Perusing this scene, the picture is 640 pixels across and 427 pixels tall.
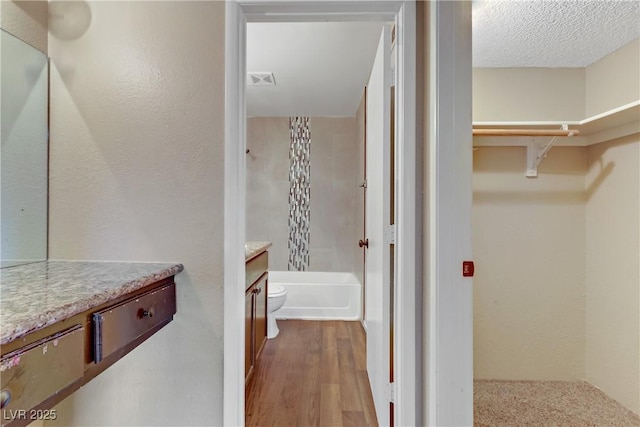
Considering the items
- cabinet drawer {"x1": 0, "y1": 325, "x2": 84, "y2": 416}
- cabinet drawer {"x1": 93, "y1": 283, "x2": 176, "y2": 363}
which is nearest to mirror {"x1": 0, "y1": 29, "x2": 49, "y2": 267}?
cabinet drawer {"x1": 93, "y1": 283, "x2": 176, "y2": 363}

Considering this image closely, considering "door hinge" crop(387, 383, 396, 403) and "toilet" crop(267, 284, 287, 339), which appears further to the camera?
"toilet" crop(267, 284, 287, 339)

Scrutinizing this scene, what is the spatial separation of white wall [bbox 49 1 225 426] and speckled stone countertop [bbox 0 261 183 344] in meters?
0.10

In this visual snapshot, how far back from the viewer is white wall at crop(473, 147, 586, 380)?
1983 millimetres

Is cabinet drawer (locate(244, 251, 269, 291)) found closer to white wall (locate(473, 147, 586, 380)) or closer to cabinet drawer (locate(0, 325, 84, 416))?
cabinet drawer (locate(0, 325, 84, 416))

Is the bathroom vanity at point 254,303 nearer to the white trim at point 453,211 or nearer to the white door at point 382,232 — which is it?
the white door at point 382,232

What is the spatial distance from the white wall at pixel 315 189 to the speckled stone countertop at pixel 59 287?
278 cm

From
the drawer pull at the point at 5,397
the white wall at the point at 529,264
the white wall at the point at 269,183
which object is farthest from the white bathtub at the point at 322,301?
the drawer pull at the point at 5,397

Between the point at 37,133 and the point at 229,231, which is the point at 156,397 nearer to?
the point at 229,231

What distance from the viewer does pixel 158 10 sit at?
127cm

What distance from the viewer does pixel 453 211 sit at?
1048 mm

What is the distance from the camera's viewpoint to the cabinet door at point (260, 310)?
2.14 m

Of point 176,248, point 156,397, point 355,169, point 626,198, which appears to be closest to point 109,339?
point 176,248

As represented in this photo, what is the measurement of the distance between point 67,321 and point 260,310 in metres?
1.57

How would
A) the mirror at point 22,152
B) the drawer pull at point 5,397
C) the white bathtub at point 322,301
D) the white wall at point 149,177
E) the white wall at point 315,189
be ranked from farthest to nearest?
1. the white wall at point 315,189
2. the white bathtub at point 322,301
3. the white wall at point 149,177
4. the mirror at point 22,152
5. the drawer pull at point 5,397
